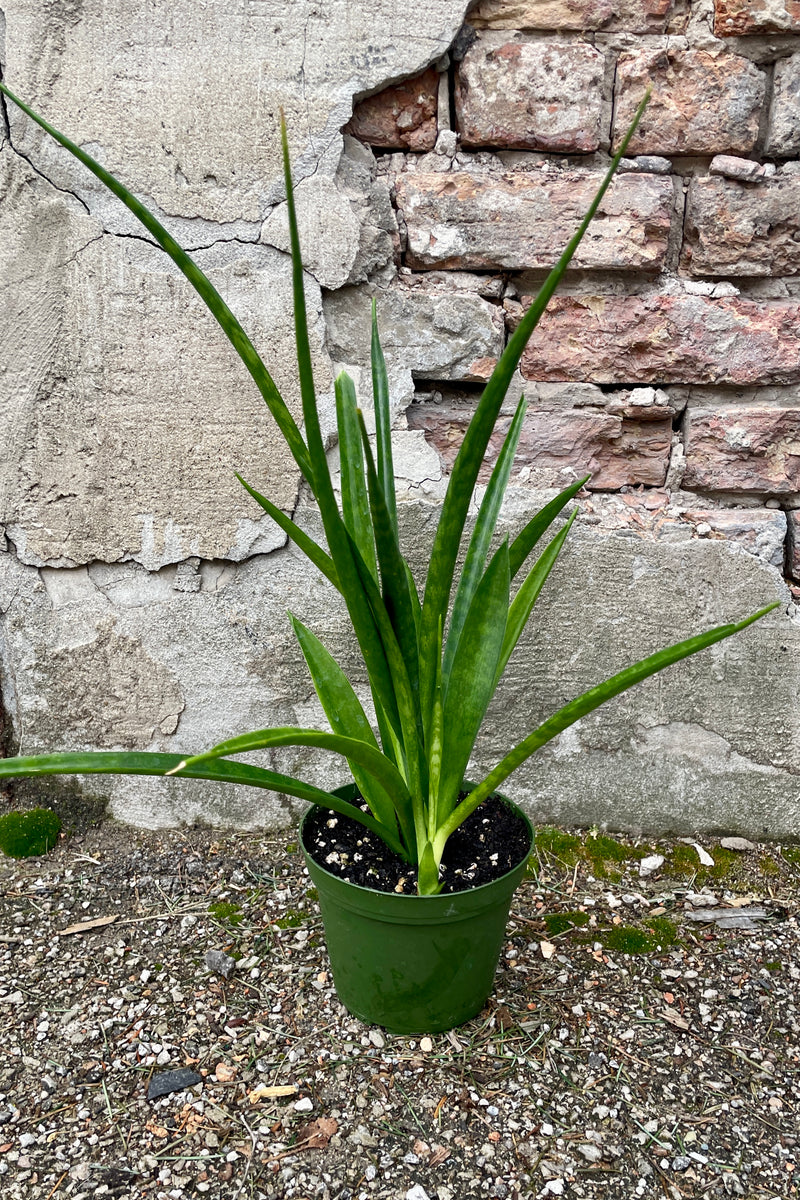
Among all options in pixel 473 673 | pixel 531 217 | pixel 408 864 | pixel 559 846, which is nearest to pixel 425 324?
pixel 531 217

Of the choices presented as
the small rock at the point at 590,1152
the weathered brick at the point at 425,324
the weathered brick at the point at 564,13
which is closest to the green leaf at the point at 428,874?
the small rock at the point at 590,1152

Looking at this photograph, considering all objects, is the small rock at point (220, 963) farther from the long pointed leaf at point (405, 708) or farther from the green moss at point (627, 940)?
the green moss at point (627, 940)

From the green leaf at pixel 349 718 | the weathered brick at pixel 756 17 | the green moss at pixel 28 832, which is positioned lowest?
the green moss at pixel 28 832

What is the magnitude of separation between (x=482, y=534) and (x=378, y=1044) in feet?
2.43

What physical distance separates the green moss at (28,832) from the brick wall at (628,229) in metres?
1.03

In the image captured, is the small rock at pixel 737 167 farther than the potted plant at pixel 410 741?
Yes

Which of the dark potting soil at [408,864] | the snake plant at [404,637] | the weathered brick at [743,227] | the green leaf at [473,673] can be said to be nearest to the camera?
the snake plant at [404,637]

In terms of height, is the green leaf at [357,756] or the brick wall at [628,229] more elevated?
the brick wall at [628,229]

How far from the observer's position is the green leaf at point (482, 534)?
3.85ft

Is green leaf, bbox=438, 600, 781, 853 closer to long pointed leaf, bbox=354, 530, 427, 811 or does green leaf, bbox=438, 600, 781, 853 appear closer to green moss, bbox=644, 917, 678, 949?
long pointed leaf, bbox=354, 530, 427, 811

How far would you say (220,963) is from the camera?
1312mm

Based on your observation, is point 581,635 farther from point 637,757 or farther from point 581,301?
point 581,301

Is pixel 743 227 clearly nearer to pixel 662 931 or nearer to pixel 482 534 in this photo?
pixel 482 534

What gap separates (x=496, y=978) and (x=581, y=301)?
3.76ft
